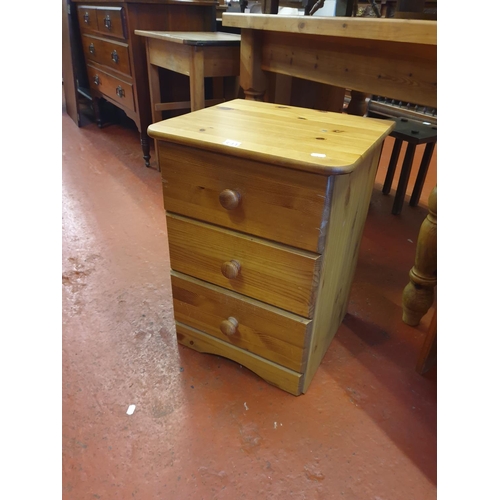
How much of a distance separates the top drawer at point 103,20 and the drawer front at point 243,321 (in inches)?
65.0

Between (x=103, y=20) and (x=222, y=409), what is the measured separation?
221 cm

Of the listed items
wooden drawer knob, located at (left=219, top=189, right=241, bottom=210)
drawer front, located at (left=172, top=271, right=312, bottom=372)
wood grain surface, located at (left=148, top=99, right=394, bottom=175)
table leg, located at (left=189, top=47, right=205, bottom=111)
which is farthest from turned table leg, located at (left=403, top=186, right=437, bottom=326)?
table leg, located at (left=189, top=47, right=205, bottom=111)

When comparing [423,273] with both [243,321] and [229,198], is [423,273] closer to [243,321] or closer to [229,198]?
[243,321]

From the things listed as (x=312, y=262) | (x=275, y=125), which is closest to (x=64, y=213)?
(x=275, y=125)

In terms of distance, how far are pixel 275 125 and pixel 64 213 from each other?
1259 millimetres

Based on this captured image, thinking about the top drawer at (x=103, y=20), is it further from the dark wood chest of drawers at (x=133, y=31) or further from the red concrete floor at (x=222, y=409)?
the red concrete floor at (x=222, y=409)

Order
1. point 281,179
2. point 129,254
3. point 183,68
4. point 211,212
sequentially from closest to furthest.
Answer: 1. point 281,179
2. point 211,212
3. point 129,254
4. point 183,68

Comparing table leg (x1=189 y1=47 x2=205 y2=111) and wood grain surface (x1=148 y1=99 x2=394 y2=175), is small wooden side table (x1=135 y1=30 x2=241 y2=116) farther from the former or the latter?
wood grain surface (x1=148 y1=99 x2=394 y2=175)

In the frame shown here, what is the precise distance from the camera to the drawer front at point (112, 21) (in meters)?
1.96

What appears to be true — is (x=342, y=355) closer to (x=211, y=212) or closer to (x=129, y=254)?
(x=211, y=212)

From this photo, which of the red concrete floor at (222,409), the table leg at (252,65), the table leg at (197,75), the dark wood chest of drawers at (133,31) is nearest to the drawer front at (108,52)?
the dark wood chest of drawers at (133,31)

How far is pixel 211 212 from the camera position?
790 mm

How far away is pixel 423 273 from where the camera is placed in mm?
1061

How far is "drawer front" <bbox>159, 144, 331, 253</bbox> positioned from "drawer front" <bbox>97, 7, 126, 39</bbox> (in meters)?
1.59
